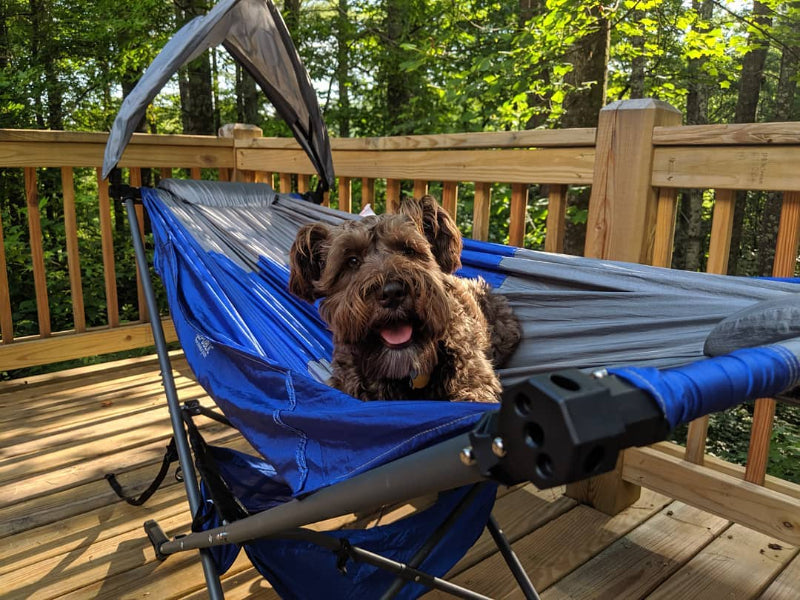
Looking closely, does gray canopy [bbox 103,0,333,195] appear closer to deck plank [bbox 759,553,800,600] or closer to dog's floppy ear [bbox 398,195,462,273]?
dog's floppy ear [bbox 398,195,462,273]

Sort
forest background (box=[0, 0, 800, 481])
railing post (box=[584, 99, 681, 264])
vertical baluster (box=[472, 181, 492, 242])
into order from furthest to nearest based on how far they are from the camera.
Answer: forest background (box=[0, 0, 800, 481])
vertical baluster (box=[472, 181, 492, 242])
railing post (box=[584, 99, 681, 264])

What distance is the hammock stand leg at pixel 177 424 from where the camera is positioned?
1.48 meters

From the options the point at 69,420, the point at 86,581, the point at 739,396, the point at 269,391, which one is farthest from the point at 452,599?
the point at 69,420

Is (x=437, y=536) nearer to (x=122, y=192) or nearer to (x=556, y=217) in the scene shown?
(x=556, y=217)

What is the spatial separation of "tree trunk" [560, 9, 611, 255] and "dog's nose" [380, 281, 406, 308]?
377 centimetres

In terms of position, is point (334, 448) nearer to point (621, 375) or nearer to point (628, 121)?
point (621, 375)

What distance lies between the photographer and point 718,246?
6.40 ft

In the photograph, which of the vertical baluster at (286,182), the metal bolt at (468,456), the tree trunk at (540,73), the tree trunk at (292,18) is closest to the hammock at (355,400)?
the metal bolt at (468,456)

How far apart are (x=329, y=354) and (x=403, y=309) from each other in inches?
18.4

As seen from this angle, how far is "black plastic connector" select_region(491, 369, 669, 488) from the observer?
611mm

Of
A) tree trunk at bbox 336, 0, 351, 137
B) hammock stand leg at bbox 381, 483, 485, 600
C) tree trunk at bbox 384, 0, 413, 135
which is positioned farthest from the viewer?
tree trunk at bbox 336, 0, 351, 137

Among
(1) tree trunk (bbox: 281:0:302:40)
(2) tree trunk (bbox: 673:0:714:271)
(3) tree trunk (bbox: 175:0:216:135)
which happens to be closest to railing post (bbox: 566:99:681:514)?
(3) tree trunk (bbox: 175:0:216:135)

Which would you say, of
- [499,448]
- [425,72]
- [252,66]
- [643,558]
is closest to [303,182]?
[252,66]

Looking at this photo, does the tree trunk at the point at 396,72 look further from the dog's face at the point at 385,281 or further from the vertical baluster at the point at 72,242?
the dog's face at the point at 385,281
